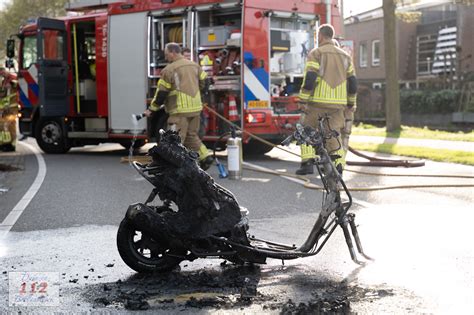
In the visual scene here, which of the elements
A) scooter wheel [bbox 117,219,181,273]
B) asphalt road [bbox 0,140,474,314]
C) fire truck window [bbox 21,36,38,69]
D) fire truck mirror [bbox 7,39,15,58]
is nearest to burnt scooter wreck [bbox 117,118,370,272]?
scooter wheel [bbox 117,219,181,273]

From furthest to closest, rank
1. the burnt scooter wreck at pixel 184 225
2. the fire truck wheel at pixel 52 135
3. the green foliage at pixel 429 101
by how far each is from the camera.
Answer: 1. the green foliage at pixel 429 101
2. the fire truck wheel at pixel 52 135
3. the burnt scooter wreck at pixel 184 225

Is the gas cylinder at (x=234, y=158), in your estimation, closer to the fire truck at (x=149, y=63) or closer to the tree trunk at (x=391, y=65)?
the fire truck at (x=149, y=63)

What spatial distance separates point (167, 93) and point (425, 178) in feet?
13.0

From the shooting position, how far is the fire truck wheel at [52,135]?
1611 cm

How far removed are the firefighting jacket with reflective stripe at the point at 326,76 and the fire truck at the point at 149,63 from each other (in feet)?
11.1

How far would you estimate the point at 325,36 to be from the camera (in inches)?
384

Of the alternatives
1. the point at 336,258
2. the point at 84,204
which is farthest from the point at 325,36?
the point at 336,258

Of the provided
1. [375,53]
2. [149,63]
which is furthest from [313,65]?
[375,53]

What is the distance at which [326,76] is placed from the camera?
9867 mm

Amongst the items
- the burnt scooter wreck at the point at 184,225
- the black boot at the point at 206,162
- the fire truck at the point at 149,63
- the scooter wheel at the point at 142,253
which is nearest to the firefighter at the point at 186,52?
the fire truck at the point at 149,63

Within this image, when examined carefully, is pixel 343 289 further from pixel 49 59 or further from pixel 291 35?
pixel 49 59

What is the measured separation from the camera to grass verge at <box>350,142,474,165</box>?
13.2 metres

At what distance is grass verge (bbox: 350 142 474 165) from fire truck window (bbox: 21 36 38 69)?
24.5 feet

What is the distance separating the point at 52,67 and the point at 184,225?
11.4 m
